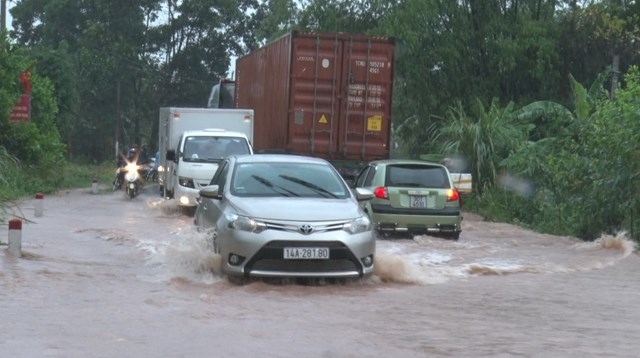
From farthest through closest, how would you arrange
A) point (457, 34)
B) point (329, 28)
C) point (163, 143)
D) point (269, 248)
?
point (329, 28), point (457, 34), point (163, 143), point (269, 248)

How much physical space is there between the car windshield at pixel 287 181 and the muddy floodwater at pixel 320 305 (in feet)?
2.72

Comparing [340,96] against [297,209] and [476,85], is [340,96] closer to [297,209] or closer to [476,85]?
[297,209]

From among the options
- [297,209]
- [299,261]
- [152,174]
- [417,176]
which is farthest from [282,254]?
[152,174]

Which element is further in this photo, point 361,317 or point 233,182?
point 233,182

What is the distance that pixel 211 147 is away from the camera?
23.6m

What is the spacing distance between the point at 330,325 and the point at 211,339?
126 cm

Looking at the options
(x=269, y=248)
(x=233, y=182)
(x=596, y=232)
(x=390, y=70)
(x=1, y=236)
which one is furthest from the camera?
(x=390, y=70)

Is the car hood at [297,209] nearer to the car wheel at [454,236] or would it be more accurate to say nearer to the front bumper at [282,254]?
the front bumper at [282,254]

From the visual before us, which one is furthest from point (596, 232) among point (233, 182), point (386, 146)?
point (233, 182)

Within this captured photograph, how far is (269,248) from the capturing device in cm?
1108

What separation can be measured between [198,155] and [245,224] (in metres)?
12.3

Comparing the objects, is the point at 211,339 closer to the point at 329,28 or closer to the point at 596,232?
the point at 596,232

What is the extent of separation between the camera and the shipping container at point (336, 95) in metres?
23.2

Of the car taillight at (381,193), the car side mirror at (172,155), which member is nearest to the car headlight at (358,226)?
the car taillight at (381,193)
